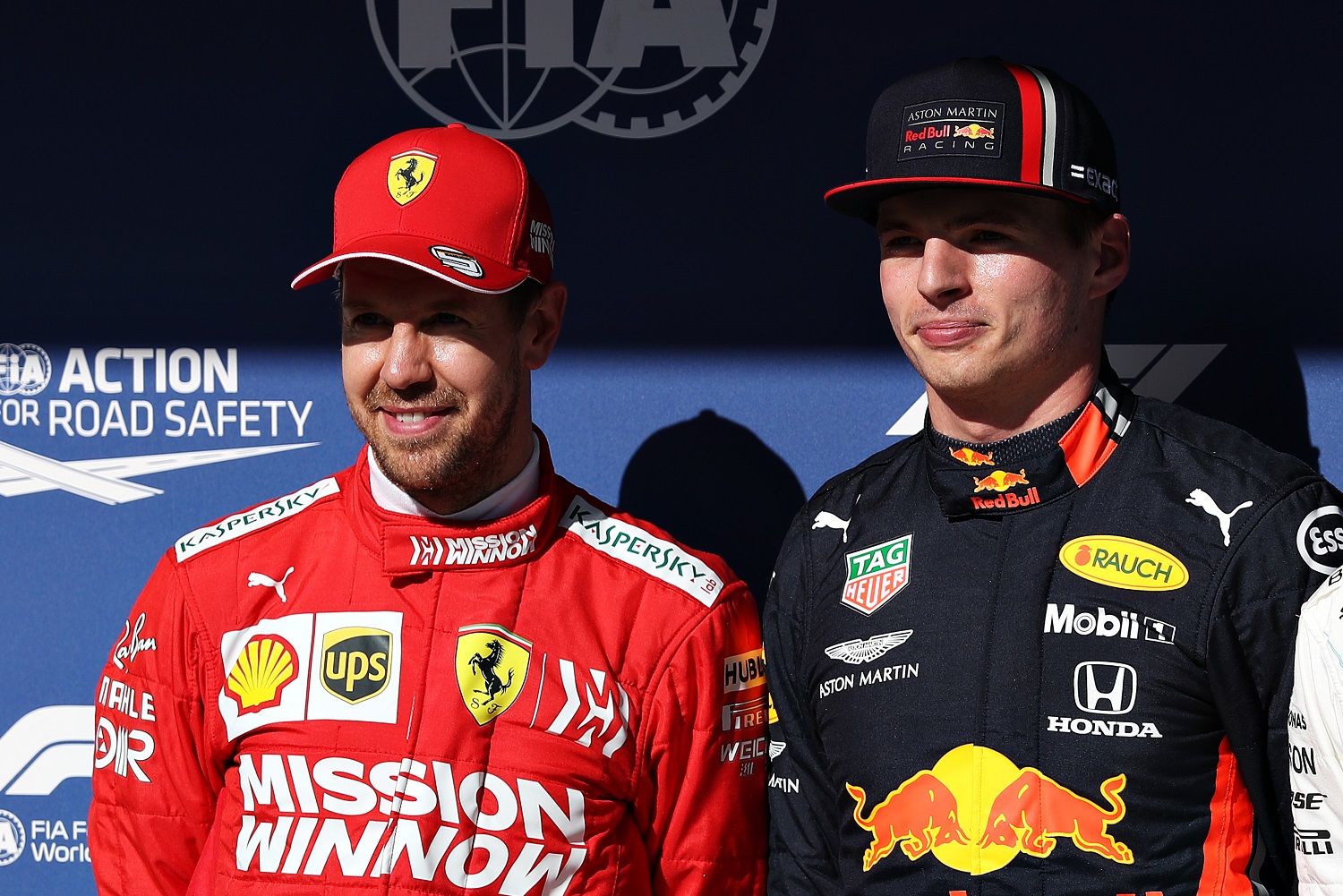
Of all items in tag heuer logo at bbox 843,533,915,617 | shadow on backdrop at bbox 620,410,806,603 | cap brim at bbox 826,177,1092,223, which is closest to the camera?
cap brim at bbox 826,177,1092,223

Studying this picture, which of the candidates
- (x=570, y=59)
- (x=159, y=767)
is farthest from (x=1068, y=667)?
(x=570, y=59)

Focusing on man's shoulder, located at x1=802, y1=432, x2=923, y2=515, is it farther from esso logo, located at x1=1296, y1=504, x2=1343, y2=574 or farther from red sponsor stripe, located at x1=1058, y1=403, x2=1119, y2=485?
esso logo, located at x1=1296, y1=504, x2=1343, y2=574

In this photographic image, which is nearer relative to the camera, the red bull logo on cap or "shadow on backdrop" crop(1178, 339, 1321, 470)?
the red bull logo on cap

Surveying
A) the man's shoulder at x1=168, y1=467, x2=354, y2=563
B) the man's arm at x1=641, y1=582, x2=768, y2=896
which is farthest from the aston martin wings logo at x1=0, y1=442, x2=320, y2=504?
the man's arm at x1=641, y1=582, x2=768, y2=896

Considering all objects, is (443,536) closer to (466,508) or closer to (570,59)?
(466,508)

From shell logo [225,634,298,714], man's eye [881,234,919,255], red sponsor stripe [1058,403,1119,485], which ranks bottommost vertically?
shell logo [225,634,298,714]


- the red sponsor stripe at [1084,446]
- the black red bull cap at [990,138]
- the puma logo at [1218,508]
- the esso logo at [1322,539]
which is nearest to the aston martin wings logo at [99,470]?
the black red bull cap at [990,138]

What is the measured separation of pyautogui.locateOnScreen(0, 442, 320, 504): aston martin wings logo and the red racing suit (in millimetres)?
494

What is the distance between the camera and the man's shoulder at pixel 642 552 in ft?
5.32

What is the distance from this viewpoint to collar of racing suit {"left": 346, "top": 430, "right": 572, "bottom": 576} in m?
1.55

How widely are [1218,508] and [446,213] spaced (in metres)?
0.88

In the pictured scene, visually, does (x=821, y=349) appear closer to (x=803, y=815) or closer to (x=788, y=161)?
(x=788, y=161)

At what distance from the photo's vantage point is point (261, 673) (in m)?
1.55

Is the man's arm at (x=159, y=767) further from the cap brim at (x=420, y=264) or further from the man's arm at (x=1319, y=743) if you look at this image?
the man's arm at (x=1319, y=743)
